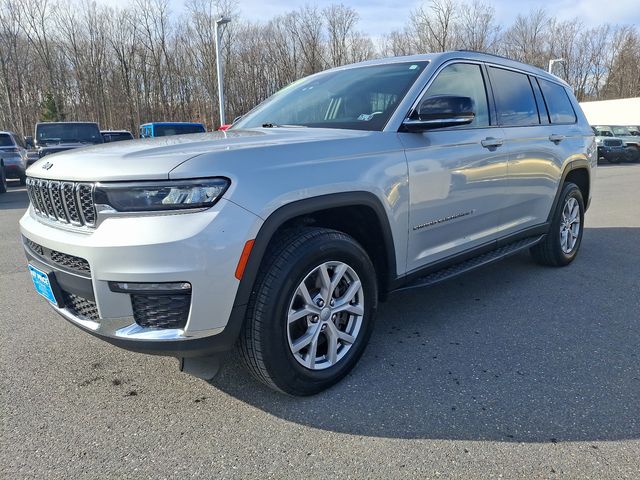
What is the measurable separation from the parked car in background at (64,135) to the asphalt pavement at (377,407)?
1192 cm

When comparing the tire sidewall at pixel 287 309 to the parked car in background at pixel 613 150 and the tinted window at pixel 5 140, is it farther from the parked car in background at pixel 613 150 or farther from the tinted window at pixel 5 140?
the parked car in background at pixel 613 150

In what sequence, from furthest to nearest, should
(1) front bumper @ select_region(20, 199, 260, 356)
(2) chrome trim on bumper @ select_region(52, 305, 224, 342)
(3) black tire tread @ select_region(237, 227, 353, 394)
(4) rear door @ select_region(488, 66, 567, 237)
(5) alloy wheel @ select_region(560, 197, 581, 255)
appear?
(5) alloy wheel @ select_region(560, 197, 581, 255)
(4) rear door @ select_region(488, 66, 567, 237)
(3) black tire tread @ select_region(237, 227, 353, 394)
(2) chrome trim on bumper @ select_region(52, 305, 224, 342)
(1) front bumper @ select_region(20, 199, 260, 356)

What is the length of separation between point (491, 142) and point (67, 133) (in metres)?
14.2

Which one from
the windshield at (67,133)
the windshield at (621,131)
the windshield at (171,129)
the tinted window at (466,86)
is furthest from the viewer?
the windshield at (621,131)

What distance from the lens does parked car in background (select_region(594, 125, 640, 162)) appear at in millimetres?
22500

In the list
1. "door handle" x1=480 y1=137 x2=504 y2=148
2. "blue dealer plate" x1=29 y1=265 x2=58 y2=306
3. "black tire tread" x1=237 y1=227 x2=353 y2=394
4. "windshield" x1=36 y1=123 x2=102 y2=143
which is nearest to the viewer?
"black tire tread" x1=237 y1=227 x2=353 y2=394

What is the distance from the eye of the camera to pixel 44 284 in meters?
2.54

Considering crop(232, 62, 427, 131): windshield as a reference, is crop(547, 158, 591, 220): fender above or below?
below

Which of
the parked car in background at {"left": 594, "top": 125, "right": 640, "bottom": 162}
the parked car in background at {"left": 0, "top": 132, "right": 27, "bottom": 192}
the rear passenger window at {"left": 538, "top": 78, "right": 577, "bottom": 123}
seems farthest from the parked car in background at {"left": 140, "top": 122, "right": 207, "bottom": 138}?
the parked car in background at {"left": 594, "top": 125, "right": 640, "bottom": 162}

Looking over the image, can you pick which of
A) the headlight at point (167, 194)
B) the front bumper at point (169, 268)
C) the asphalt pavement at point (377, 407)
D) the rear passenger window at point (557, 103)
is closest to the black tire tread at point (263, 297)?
the front bumper at point (169, 268)

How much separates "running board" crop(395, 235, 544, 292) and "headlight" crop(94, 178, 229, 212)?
1.45 metres

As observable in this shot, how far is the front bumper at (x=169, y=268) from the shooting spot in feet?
6.73

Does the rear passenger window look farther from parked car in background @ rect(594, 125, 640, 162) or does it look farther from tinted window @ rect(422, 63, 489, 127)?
parked car in background @ rect(594, 125, 640, 162)

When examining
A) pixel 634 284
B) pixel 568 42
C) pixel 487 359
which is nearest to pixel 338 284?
pixel 487 359
